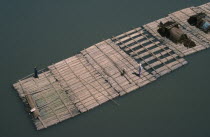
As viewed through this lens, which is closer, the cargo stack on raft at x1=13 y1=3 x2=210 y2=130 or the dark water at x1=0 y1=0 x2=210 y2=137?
the dark water at x1=0 y1=0 x2=210 y2=137

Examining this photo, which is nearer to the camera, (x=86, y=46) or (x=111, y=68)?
(x=111, y=68)

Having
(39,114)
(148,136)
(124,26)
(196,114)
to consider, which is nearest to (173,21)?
(124,26)

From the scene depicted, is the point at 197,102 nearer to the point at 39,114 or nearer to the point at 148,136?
the point at 148,136

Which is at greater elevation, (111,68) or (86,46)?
(86,46)
